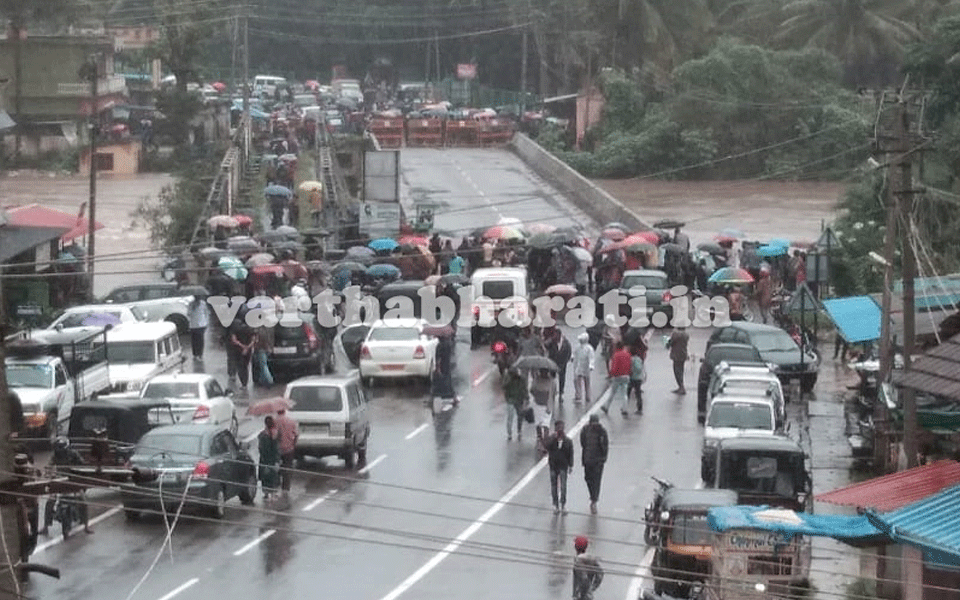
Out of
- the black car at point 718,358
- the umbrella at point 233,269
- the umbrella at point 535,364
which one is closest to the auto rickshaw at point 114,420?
the umbrella at point 535,364

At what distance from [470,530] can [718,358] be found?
35.2 feet

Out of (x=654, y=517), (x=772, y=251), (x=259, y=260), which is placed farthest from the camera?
(x=772, y=251)

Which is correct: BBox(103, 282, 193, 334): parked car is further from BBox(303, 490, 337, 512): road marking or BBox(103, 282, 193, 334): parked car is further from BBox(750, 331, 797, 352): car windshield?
BBox(303, 490, 337, 512): road marking

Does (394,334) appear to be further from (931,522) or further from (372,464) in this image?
(931,522)

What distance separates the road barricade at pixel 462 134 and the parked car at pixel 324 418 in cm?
5947

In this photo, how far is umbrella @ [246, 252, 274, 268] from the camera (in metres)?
46.5

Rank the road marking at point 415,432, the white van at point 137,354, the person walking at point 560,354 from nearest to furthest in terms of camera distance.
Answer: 1. the road marking at point 415,432
2. the white van at point 137,354
3. the person walking at point 560,354

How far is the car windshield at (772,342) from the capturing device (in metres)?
39.4

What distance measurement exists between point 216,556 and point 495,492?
5624 mm

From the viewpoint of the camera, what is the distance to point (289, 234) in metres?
50.8

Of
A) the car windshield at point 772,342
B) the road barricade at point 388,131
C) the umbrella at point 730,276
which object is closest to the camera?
the car windshield at point 772,342

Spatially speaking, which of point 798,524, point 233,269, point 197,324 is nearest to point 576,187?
point 233,269

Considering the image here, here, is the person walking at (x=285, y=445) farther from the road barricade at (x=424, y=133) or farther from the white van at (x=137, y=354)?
the road barricade at (x=424, y=133)

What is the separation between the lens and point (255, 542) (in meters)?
27.2
